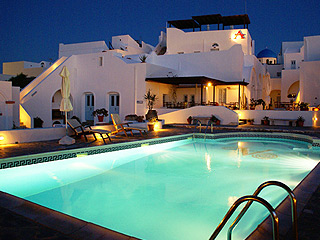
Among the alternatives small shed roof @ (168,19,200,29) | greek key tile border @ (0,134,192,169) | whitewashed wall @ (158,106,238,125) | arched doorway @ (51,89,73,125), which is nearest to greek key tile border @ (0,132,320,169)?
greek key tile border @ (0,134,192,169)

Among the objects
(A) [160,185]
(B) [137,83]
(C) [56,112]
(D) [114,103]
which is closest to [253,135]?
(A) [160,185]

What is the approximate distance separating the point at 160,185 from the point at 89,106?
→ 18537 mm

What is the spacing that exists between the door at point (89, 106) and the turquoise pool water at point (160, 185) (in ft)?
46.6

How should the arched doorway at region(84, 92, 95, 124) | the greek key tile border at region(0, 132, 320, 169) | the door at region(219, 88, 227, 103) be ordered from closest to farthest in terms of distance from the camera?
the greek key tile border at region(0, 132, 320, 169) → the door at region(219, 88, 227, 103) → the arched doorway at region(84, 92, 95, 124)

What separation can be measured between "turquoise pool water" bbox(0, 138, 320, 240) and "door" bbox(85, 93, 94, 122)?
1419 cm

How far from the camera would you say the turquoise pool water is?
4.63 m

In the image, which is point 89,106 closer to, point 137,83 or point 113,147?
point 137,83

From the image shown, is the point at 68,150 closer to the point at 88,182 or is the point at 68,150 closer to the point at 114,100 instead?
the point at 88,182

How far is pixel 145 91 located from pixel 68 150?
1324 cm

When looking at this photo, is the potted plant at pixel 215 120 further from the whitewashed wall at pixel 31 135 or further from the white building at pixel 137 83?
the whitewashed wall at pixel 31 135

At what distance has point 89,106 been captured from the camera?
78.5 feet

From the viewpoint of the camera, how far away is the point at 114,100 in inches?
896

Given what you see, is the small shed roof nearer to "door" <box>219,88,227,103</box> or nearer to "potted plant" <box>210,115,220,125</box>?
"door" <box>219,88,227,103</box>

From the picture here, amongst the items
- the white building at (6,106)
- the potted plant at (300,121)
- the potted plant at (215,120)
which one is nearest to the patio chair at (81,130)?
the white building at (6,106)
